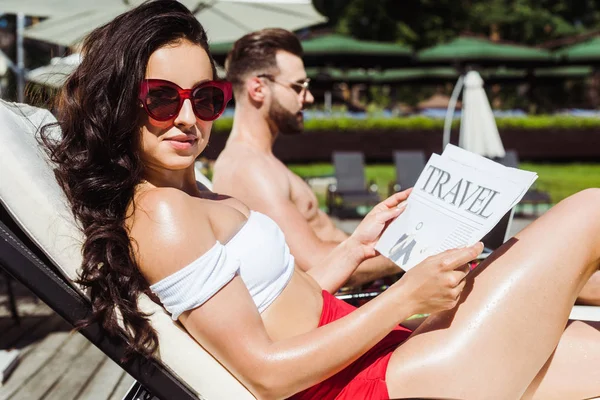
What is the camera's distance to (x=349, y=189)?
9.81 m

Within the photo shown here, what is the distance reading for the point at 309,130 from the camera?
1589 centimetres

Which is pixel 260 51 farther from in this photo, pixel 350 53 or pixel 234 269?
pixel 350 53

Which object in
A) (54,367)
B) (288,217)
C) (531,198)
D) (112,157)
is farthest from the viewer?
(531,198)

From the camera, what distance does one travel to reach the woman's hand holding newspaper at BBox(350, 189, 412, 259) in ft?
7.84

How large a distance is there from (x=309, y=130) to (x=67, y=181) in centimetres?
1415

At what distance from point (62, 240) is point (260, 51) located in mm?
1962

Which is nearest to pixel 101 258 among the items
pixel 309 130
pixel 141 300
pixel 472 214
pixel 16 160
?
pixel 141 300

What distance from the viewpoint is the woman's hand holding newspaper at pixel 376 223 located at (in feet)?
7.84

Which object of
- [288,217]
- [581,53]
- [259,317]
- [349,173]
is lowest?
[349,173]

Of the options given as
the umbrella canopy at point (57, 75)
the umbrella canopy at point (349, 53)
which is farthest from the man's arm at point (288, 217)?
the umbrella canopy at point (349, 53)

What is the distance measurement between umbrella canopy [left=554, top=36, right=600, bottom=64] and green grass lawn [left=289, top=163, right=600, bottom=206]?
116 inches

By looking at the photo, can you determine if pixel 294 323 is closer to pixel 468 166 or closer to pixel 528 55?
pixel 468 166

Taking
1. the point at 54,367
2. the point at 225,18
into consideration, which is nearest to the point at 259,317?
the point at 54,367

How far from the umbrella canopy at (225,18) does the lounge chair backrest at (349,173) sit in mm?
2694
